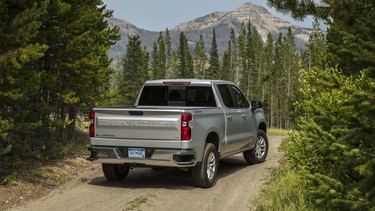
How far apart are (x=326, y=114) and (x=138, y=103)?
6.26 m

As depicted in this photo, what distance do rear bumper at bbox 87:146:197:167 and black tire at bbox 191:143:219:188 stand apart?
40 cm

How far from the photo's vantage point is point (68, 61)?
12.5 m

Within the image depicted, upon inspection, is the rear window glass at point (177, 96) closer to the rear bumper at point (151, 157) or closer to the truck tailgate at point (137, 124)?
the truck tailgate at point (137, 124)

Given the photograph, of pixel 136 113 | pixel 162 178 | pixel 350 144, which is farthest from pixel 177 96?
pixel 350 144

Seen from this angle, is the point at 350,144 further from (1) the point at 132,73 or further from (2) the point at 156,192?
(1) the point at 132,73

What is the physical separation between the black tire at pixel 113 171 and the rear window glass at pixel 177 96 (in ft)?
5.70

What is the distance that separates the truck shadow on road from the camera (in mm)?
9023

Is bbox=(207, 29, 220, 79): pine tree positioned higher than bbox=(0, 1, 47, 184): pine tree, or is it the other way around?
bbox=(207, 29, 220, 79): pine tree

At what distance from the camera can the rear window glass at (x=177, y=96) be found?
10.1m

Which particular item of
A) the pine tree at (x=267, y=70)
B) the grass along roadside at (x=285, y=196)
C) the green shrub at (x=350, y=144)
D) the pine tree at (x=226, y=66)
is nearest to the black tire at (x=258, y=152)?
the grass along roadside at (x=285, y=196)

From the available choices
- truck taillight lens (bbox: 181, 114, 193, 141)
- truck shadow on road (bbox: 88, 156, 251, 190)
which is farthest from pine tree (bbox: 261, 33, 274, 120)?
truck taillight lens (bbox: 181, 114, 193, 141)

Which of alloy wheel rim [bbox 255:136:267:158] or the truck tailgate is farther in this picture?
alloy wheel rim [bbox 255:136:267:158]

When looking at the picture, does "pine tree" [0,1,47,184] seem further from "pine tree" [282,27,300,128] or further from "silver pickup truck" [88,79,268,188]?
"pine tree" [282,27,300,128]

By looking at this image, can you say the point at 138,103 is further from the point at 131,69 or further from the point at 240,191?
the point at 131,69
